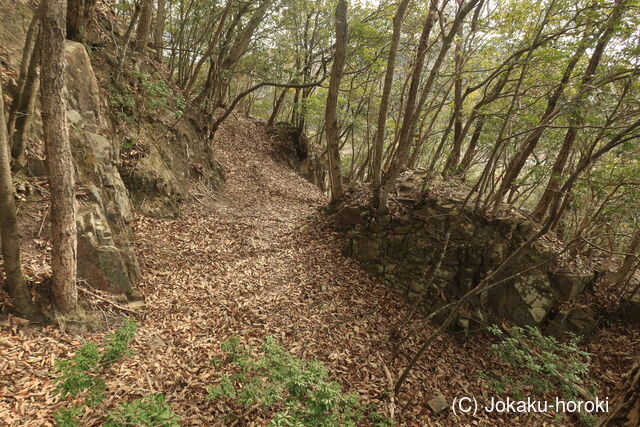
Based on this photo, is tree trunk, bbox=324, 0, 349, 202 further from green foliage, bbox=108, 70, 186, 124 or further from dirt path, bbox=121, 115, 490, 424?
green foliage, bbox=108, 70, 186, 124

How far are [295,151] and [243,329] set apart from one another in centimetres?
1544

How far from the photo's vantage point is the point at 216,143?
15.3 meters

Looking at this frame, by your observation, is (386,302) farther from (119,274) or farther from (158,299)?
(119,274)

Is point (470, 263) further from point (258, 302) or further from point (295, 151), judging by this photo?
point (295, 151)

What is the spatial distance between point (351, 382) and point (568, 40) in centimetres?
925

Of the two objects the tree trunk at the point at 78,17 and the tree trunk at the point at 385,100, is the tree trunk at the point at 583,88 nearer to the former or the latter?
the tree trunk at the point at 385,100

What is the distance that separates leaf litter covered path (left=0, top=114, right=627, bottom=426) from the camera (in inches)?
153

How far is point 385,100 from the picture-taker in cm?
750

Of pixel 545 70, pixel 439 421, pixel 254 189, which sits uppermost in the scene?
pixel 545 70

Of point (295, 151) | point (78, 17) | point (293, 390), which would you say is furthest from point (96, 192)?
point (295, 151)

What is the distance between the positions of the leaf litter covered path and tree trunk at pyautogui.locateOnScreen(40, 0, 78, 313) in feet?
2.41

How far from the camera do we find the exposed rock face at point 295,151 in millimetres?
19120

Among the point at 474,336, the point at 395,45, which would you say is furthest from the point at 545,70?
the point at 474,336

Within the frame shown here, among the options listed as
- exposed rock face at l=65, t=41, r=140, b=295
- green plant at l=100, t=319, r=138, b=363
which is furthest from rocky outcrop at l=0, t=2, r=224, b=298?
green plant at l=100, t=319, r=138, b=363
